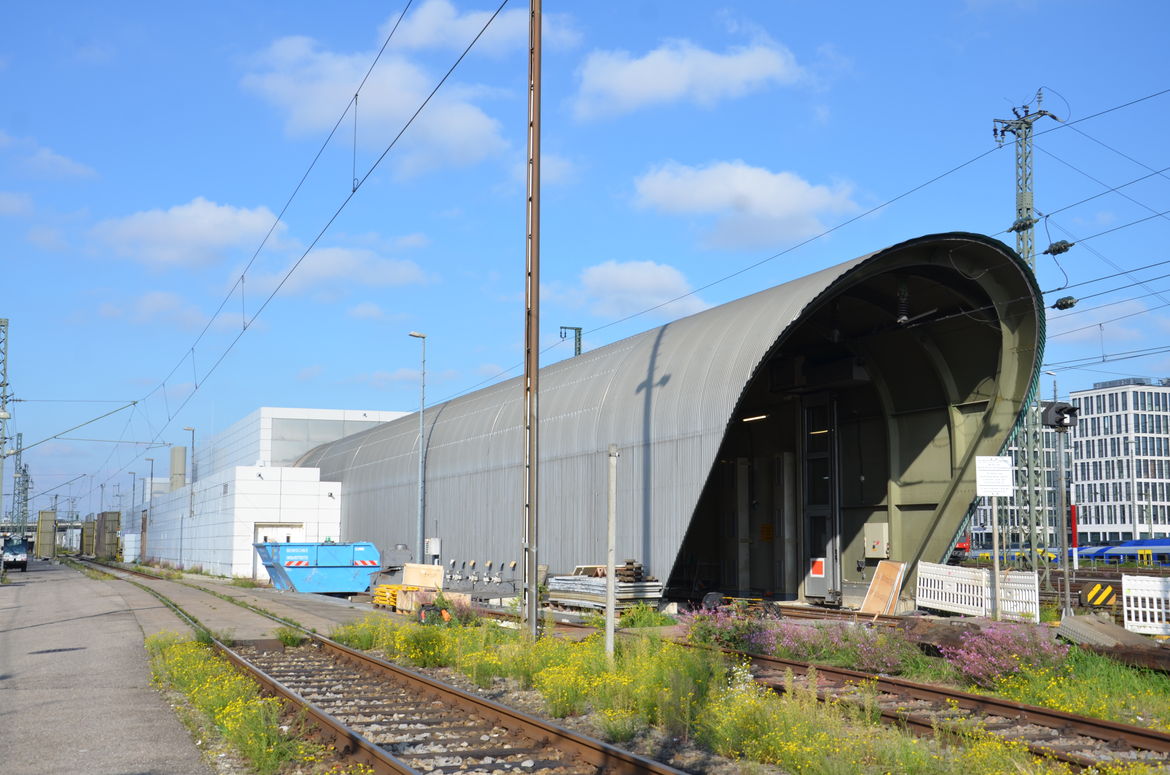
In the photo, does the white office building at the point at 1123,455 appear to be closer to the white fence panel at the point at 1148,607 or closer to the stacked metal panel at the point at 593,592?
the stacked metal panel at the point at 593,592

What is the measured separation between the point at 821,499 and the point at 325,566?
20632mm

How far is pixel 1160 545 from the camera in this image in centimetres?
7338

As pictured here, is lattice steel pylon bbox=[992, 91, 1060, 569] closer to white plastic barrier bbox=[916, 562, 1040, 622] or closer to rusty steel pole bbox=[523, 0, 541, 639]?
white plastic barrier bbox=[916, 562, 1040, 622]

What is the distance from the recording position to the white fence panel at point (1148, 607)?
1753 cm

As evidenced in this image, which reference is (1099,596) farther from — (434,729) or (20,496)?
(20,496)

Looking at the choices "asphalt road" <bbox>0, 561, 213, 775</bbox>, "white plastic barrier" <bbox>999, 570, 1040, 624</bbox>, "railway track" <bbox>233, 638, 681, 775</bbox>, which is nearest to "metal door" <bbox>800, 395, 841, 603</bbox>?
"white plastic barrier" <bbox>999, 570, 1040, 624</bbox>

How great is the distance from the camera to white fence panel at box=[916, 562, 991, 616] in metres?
20.5

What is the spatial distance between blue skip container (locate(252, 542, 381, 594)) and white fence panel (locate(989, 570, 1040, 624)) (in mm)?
26409

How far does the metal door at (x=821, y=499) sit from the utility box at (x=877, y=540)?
2.95 ft

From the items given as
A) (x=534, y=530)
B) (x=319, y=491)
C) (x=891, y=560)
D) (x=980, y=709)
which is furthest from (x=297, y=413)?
(x=980, y=709)

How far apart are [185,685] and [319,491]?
40320 millimetres

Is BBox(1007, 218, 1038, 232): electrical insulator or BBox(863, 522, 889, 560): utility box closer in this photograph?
BBox(863, 522, 889, 560): utility box

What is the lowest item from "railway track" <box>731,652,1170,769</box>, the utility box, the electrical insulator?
"railway track" <box>731,652,1170,769</box>

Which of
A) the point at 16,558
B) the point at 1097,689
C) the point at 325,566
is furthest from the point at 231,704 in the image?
the point at 16,558
